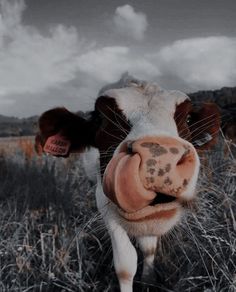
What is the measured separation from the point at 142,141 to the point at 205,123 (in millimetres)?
1876

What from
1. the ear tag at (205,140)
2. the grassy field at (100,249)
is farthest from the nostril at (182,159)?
the ear tag at (205,140)

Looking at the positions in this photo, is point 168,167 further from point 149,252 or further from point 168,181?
point 149,252

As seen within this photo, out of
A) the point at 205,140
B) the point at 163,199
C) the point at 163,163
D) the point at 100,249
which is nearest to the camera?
the point at 163,163

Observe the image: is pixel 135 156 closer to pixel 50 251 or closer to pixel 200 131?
pixel 200 131

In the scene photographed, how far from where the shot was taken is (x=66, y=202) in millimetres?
6926

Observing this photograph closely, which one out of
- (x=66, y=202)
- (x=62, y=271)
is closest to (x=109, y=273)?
(x=62, y=271)

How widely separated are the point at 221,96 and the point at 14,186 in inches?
138

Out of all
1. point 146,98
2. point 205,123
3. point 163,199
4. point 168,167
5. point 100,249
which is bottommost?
point 100,249

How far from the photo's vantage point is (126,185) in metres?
3.26

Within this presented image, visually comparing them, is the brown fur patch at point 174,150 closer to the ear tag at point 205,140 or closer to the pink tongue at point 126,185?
the pink tongue at point 126,185

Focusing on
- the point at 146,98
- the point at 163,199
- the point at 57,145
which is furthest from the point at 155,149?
the point at 57,145

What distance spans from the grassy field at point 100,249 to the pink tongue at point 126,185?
801 mm

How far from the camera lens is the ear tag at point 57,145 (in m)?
5.30

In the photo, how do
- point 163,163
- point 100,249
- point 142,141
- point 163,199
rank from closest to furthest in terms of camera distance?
point 163,163
point 142,141
point 163,199
point 100,249
